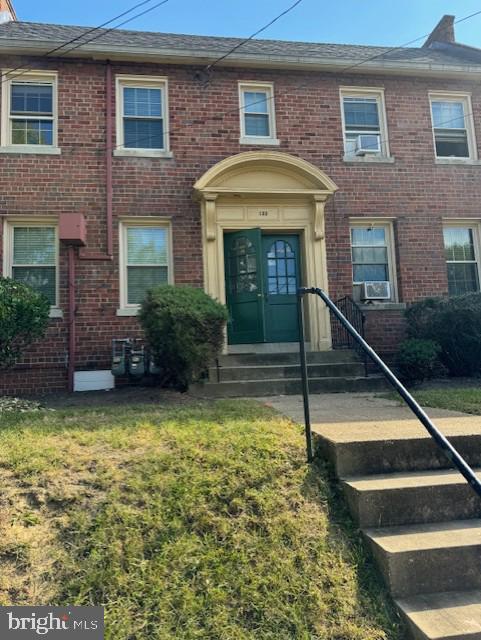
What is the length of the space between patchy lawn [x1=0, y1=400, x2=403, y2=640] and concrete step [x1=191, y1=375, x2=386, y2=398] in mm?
3372

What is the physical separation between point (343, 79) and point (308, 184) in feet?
8.56

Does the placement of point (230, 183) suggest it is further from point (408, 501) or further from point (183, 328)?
point (408, 501)

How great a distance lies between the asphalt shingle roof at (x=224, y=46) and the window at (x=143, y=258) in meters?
3.26

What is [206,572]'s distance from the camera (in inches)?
97.9

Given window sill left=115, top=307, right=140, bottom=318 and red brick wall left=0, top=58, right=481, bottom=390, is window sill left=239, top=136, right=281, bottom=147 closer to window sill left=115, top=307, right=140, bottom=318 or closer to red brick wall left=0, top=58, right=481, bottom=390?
red brick wall left=0, top=58, right=481, bottom=390

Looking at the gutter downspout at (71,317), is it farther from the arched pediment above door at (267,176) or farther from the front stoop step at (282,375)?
the arched pediment above door at (267,176)

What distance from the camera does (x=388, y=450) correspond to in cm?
338

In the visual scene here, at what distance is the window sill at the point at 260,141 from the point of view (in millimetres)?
9250

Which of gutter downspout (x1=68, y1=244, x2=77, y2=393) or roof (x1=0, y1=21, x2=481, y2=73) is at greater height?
roof (x1=0, y1=21, x2=481, y2=73)

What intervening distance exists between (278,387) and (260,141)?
196 inches

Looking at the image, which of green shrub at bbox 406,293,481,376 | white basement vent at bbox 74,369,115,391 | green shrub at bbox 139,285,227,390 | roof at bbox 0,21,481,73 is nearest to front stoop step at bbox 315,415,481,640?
green shrub at bbox 139,285,227,390

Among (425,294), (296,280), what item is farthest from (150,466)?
(425,294)

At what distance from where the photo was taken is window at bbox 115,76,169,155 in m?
8.95

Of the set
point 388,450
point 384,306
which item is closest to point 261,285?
point 384,306
